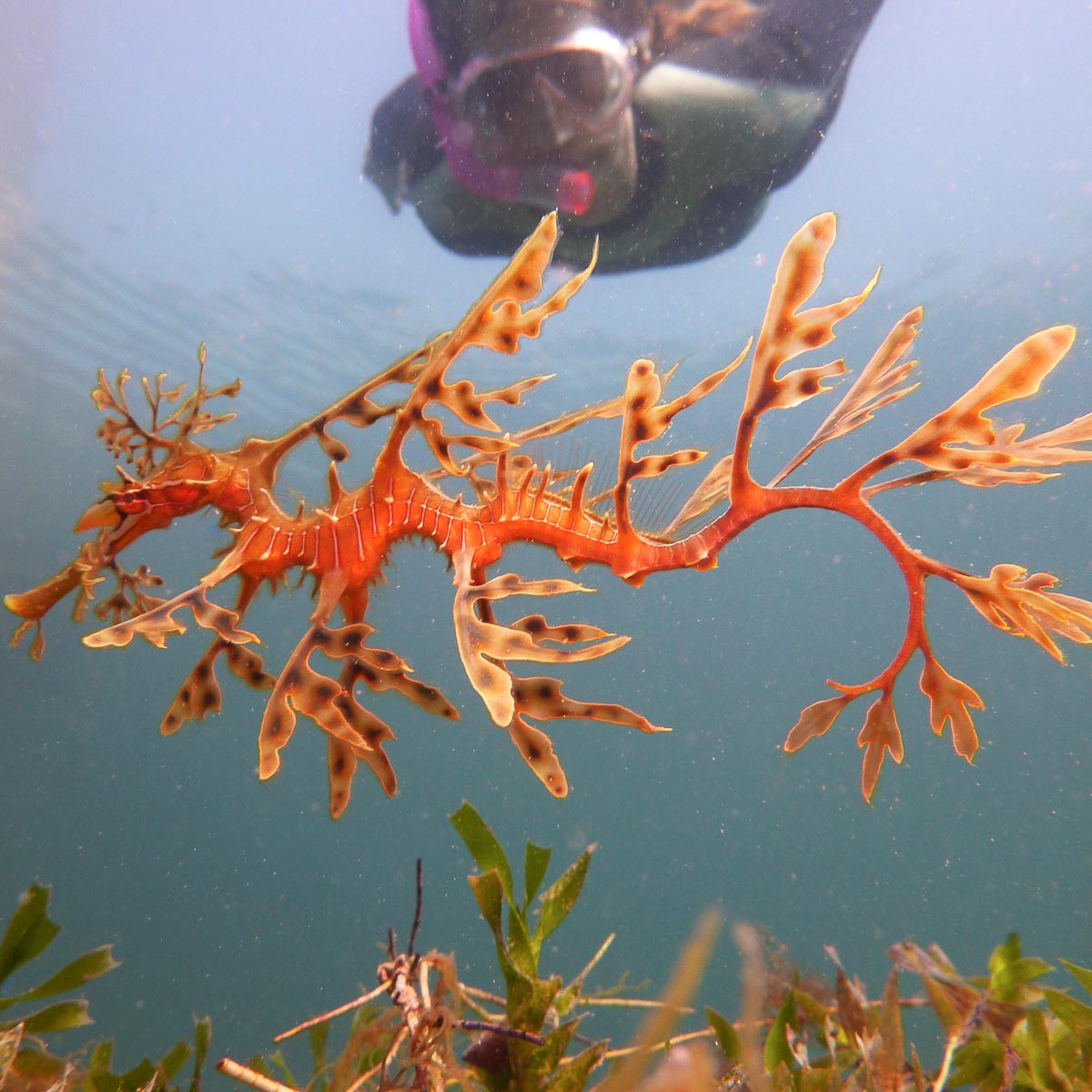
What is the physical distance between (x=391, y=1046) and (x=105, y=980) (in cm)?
3138

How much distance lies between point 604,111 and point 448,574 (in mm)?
3833

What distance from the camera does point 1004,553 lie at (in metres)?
46.0

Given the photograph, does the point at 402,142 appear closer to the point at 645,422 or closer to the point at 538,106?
the point at 538,106

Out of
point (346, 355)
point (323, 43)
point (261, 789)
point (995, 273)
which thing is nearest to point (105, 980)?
point (261, 789)

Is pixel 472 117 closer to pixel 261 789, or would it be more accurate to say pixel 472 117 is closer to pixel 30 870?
pixel 30 870

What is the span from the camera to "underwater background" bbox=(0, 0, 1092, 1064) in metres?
14.8

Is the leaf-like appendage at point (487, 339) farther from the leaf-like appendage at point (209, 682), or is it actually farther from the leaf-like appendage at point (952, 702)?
the leaf-like appendage at point (952, 702)

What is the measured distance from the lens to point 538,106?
14.0ft

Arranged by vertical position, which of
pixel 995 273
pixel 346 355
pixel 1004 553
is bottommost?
pixel 346 355

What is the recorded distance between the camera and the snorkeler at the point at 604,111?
416 cm

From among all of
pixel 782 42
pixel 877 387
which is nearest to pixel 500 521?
pixel 877 387

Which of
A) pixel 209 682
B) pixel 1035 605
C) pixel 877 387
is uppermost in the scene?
pixel 877 387

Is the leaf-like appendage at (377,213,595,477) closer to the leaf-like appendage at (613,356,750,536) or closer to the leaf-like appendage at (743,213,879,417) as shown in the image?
the leaf-like appendage at (613,356,750,536)

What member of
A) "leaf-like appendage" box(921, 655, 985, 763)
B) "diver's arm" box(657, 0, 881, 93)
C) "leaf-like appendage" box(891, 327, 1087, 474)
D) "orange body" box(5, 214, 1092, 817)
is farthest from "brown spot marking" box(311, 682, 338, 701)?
"diver's arm" box(657, 0, 881, 93)
